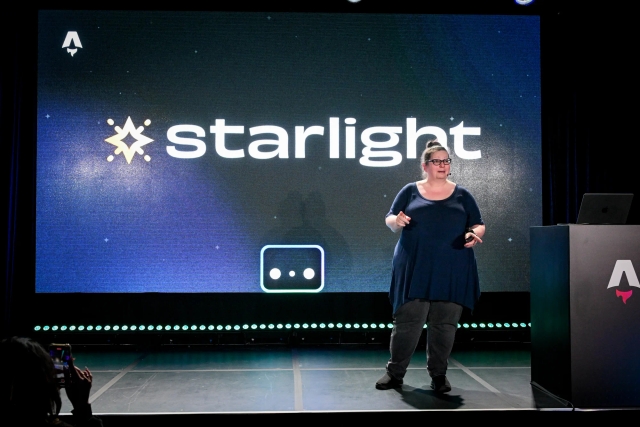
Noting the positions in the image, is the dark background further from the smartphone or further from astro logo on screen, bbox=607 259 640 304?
the smartphone

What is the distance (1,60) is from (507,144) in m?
4.32

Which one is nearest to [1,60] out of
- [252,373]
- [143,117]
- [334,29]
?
[143,117]

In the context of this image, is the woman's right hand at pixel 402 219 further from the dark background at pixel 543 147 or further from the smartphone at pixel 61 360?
the smartphone at pixel 61 360

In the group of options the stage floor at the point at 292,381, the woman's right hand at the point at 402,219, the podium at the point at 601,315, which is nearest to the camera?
the podium at the point at 601,315

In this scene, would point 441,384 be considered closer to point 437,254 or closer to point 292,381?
point 437,254

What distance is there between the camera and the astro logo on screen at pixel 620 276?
9.91 feet

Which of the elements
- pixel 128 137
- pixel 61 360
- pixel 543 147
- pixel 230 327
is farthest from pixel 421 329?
pixel 128 137

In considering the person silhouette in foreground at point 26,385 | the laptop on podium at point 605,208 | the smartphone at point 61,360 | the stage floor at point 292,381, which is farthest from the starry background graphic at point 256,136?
the person silhouette in foreground at point 26,385

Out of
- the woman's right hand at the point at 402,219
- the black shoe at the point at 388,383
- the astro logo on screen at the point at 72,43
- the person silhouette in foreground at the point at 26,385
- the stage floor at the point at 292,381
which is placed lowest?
the stage floor at the point at 292,381

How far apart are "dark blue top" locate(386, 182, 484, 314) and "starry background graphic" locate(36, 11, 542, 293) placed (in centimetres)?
149

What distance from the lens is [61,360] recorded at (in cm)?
182

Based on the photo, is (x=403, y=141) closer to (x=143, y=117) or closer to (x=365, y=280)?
(x=365, y=280)

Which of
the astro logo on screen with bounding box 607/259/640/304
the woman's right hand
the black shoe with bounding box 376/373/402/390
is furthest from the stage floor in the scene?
the woman's right hand

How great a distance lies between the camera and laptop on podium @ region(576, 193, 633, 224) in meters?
3.18
